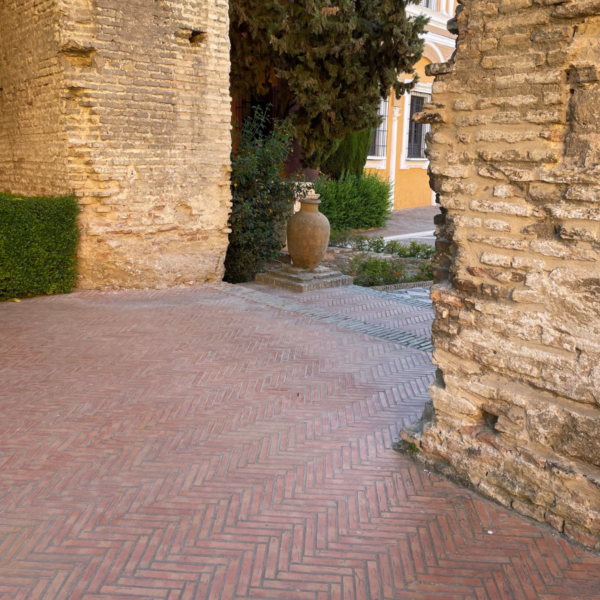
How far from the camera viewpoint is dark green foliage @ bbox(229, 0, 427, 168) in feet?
43.4

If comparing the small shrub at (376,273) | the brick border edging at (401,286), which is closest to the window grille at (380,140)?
the small shrub at (376,273)

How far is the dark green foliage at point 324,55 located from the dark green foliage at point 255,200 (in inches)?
117

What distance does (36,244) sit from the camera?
27.0 feet

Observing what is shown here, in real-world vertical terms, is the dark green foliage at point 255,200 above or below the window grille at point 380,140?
below

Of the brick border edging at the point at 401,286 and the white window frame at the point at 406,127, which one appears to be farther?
the white window frame at the point at 406,127

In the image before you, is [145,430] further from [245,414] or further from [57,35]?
[57,35]

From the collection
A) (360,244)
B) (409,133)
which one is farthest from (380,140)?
(360,244)

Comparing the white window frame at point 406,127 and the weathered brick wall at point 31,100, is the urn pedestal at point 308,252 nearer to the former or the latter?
the weathered brick wall at point 31,100

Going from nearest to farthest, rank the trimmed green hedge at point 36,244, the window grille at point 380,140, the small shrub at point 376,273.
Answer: the trimmed green hedge at point 36,244 → the small shrub at point 376,273 → the window grille at point 380,140

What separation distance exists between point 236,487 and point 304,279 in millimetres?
6123

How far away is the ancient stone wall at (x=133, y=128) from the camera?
8.15 meters

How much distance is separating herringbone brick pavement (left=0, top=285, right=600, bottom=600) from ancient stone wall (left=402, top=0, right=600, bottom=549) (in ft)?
1.20

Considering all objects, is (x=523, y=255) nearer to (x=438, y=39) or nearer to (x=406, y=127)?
(x=406, y=127)

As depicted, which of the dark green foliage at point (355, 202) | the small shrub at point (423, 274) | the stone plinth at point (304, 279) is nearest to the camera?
the stone plinth at point (304, 279)
